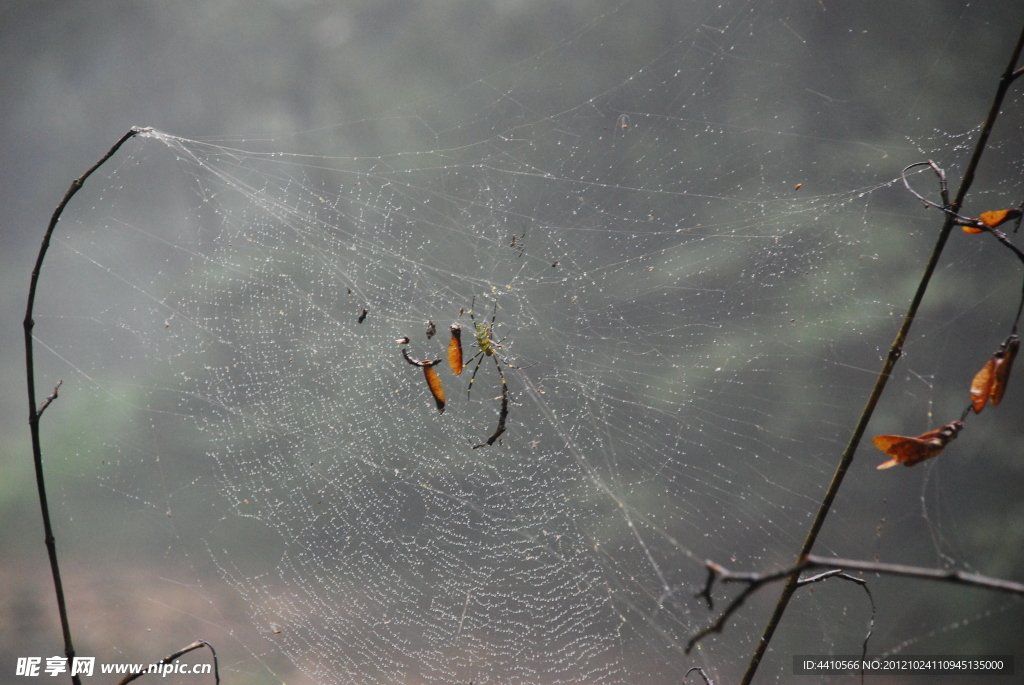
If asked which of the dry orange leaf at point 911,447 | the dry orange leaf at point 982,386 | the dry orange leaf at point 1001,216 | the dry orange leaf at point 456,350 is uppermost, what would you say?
the dry orange leaf at point 1001,216

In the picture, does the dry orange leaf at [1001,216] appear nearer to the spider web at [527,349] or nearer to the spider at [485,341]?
the spider web at [527,349]

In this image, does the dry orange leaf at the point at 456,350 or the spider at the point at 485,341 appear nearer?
the dry orange leaf at the point at 456,350

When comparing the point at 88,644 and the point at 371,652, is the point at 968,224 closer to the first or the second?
the point at 371,652

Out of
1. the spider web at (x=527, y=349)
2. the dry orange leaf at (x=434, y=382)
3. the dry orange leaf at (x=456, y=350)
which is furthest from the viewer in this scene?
the spider web at (x=527, y=349)

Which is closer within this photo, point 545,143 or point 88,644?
point 545,143

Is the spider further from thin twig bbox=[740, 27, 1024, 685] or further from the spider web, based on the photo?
thin twig bbox=[740, 27, 1024, 685]

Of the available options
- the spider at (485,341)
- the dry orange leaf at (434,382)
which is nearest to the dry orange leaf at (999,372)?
the dry orange leaf at (434,382)

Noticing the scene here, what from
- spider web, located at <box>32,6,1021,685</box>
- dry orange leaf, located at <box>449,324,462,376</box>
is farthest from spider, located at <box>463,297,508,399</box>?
dry orange leaf, located at <box>449,324,462,376</box>

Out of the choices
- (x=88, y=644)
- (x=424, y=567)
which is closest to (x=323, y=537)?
(x=424, y=567)

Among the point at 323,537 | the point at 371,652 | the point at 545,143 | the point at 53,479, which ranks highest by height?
the point at 545,143
